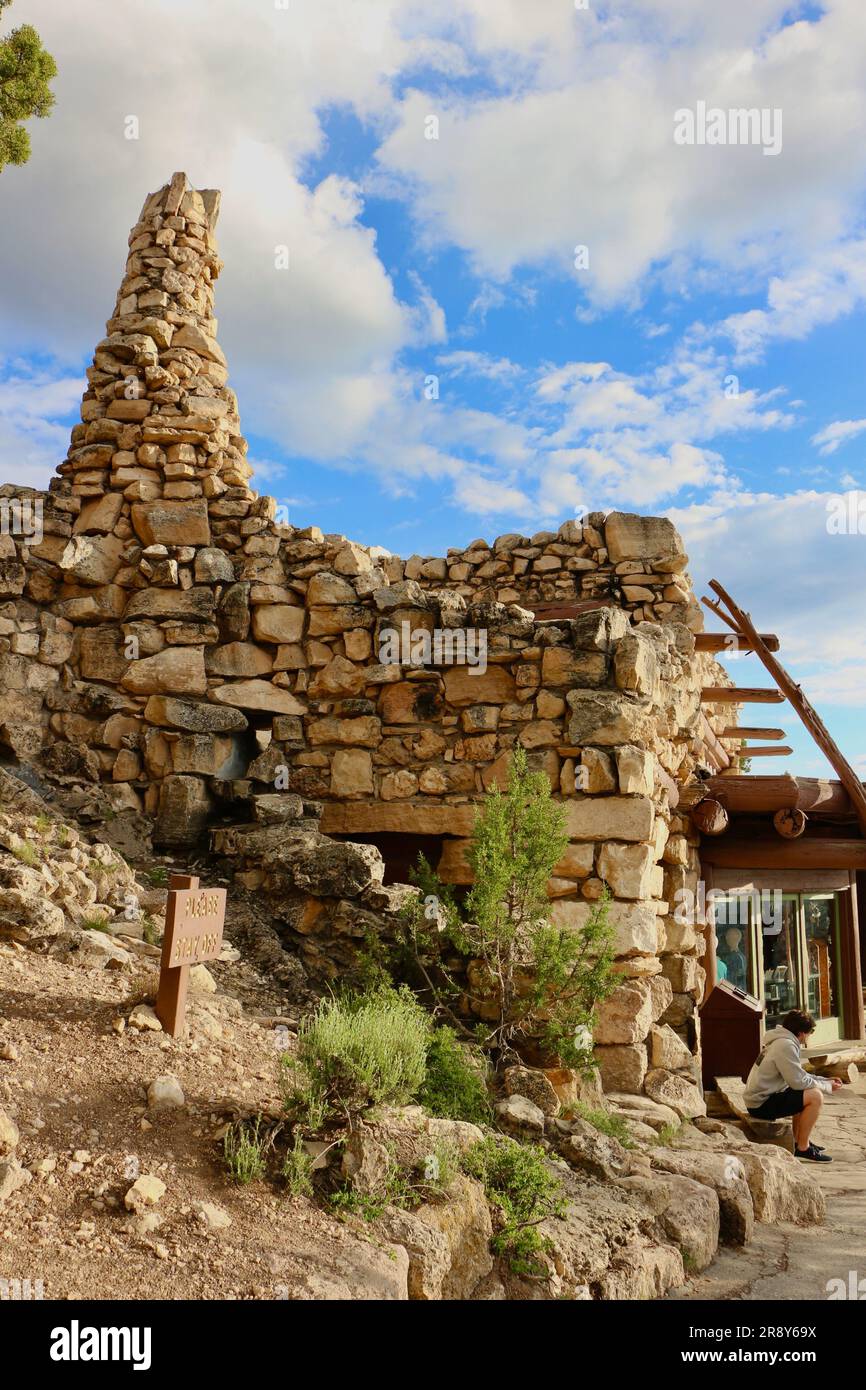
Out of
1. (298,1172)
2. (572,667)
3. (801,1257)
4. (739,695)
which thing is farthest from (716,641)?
(298,1172)

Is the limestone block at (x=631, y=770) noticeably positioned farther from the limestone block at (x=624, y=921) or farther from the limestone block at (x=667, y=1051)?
the limestone block at (x=667, y=1051)

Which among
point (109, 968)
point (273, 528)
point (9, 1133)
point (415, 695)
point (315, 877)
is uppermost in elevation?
point (273, 528)

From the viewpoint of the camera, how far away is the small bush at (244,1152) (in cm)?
351

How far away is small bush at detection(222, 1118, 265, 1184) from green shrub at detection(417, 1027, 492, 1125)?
1166mm

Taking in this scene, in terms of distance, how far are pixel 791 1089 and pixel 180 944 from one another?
526cm

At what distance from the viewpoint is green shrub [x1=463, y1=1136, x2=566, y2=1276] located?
12.9 feet

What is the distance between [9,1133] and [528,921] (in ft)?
10.3

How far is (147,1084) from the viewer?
3891 millimetres

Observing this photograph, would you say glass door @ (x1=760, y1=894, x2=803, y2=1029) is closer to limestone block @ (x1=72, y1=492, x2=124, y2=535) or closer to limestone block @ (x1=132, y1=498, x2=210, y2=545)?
limestone block @ (x1=132, y1=498, x2=210, y2=545)

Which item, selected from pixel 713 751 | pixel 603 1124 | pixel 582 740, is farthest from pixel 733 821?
pixel 603 1124

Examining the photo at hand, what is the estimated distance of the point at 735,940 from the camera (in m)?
10.1

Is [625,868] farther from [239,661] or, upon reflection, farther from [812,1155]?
[239,661]

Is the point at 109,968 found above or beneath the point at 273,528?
beneath

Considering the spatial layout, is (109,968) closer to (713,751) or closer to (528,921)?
(528,921)
